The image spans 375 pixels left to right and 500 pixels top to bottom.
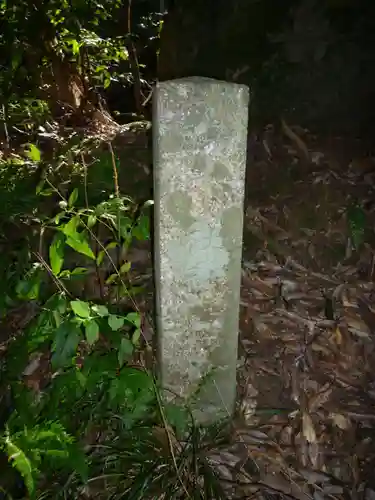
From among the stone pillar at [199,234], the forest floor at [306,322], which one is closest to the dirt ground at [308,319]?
the forest floor at [306,322]

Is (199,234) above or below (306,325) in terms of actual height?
above

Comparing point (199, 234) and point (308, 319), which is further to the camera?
point (308, 319)

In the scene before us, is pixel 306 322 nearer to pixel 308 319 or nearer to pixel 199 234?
pixel 308 319

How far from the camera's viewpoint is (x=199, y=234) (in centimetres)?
155

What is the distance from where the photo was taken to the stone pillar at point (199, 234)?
4.63 ft

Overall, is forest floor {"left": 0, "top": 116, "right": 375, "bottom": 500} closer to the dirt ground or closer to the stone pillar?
the dirt ground

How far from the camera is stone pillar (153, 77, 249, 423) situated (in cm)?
141

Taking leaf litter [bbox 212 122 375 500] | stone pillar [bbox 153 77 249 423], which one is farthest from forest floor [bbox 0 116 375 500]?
stone pillar [bbox 153 77 249 423]

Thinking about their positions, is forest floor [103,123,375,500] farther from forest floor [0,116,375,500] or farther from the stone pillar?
the stone pillar

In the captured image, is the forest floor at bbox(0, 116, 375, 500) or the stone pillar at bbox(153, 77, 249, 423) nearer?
the stone pillar at bbox(153, 77, 249, 423)

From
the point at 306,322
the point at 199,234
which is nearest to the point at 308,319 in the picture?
the point at 306,322

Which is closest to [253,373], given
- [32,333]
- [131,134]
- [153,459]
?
[153,459]

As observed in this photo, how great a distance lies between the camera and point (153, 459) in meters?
1.65

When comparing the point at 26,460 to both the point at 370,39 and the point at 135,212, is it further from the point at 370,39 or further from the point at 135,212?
the point at 370,39
